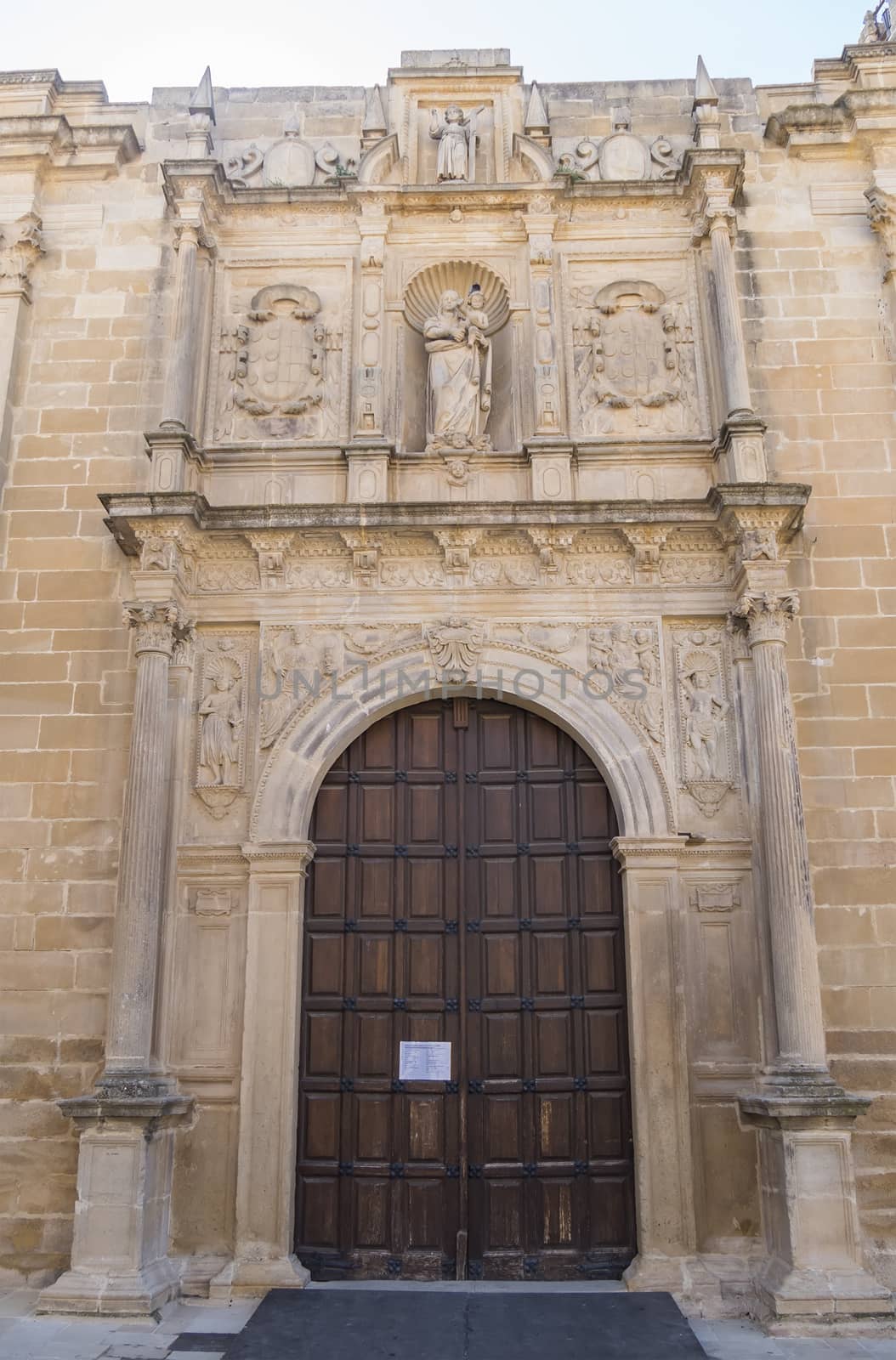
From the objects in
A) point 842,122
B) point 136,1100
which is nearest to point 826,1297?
point 136,1100

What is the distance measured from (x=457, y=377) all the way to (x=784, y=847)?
4.26 m

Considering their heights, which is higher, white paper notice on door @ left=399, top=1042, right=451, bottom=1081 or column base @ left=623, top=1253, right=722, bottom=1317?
white paper notice on door @ left=399, top=1042, right=451, bottom=1081

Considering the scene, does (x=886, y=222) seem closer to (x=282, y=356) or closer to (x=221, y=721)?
(x=282, y=356)

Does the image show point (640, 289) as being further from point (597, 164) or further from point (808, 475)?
point (808, 475)

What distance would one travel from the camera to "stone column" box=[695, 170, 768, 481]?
8398 millimetres

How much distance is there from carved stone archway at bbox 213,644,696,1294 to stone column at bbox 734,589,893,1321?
0.57m

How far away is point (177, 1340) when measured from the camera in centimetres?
625

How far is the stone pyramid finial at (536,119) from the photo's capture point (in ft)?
31.9

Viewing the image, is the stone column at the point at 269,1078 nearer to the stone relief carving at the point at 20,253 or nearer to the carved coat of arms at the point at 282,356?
the carved coat of arms at the point at 282,356

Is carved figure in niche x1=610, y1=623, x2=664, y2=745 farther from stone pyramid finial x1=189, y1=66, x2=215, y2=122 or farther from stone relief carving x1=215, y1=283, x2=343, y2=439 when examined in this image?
stone pyramid finial x1=189, y1=66, x2=215, y2=122

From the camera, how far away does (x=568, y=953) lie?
794 centimetres

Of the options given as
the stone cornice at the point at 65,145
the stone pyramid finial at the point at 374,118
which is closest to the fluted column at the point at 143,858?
the stone cornice at the point at 65,145

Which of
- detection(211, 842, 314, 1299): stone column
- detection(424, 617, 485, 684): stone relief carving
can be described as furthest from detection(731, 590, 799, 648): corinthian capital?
detection(211, 842, 314, 1299): stone column

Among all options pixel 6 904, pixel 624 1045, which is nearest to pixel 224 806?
pixel 6 904
